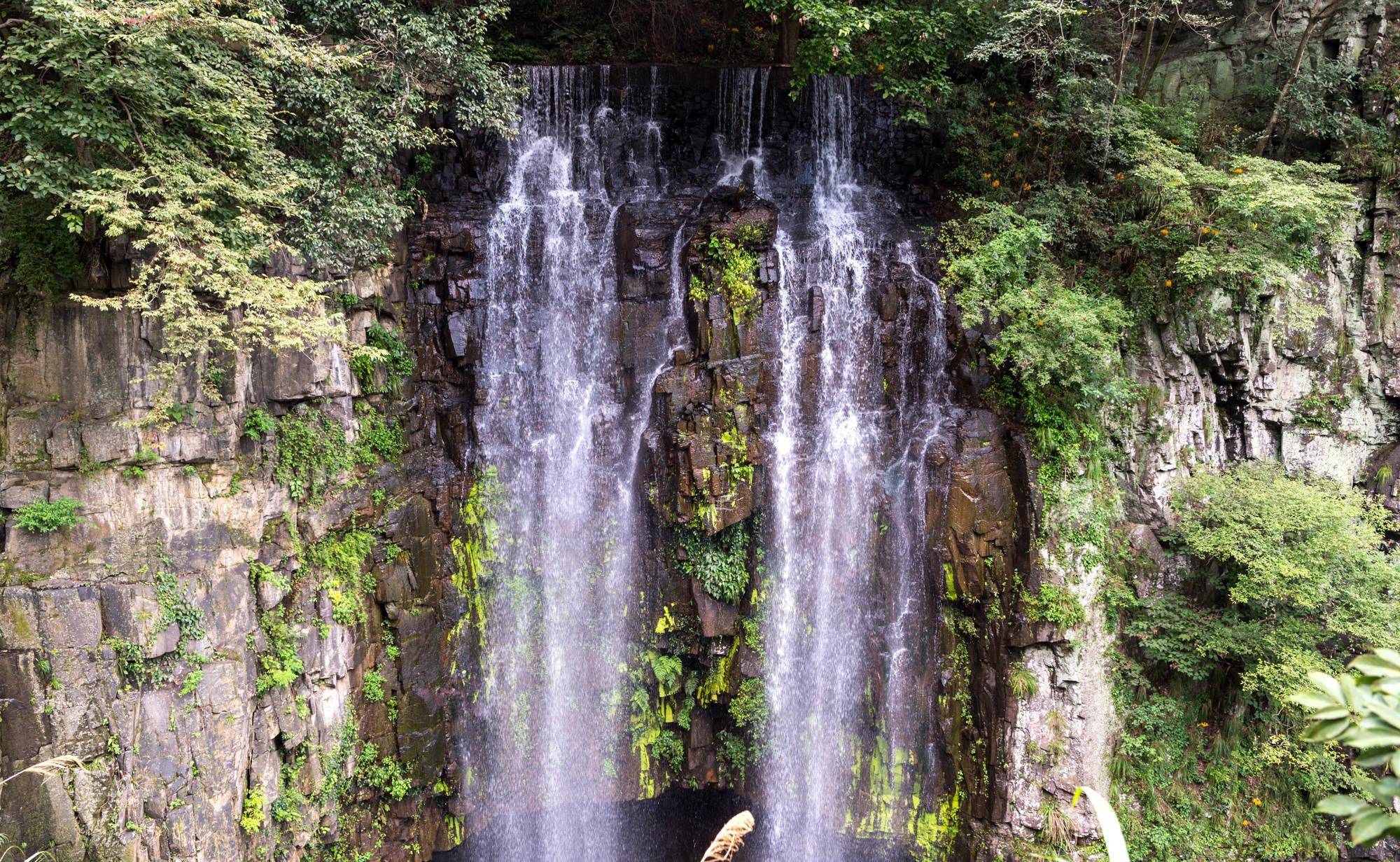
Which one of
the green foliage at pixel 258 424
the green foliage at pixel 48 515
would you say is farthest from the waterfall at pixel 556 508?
the green foliage at pixel 48 515

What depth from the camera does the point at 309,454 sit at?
35.4 feet

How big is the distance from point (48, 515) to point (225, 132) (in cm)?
460

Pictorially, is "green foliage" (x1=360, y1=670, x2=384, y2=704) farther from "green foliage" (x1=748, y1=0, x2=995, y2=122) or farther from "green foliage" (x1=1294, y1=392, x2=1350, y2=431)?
"green foliage" (x1=1294, y1=392, x2=1350, y2=431)

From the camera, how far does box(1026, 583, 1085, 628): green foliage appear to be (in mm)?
11797

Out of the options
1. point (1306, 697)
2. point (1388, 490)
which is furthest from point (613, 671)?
point (1388, 490)

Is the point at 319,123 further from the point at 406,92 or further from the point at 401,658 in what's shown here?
the point at 401,658

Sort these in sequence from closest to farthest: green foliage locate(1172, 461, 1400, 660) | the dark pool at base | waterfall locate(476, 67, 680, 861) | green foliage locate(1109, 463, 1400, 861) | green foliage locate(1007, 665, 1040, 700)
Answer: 1. green foliage locate(1172, 461, 1400, 660)
2. green foliage locate(1109, 463, 1400, 861)
3. green foliage locate(1007, 665, 1040, 700)
4. waterfall locate(476, 67, 680, 861)
5. the dark pool at base

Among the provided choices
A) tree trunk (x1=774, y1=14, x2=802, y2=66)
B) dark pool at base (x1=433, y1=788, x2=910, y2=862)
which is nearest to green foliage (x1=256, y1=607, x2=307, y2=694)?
dark pool at base (x1=433, y1=788, x2=910, y2=862)

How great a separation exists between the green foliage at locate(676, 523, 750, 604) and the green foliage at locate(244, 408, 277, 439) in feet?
20.3

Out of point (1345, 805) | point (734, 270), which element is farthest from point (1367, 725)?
point (734, 270)

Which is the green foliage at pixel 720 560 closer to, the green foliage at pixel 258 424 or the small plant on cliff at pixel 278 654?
the small plant on cliff at pixel 278 654

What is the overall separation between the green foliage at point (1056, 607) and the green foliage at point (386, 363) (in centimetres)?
1044

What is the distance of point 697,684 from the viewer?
13336 millimetres

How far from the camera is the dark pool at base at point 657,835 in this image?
1326 cm
